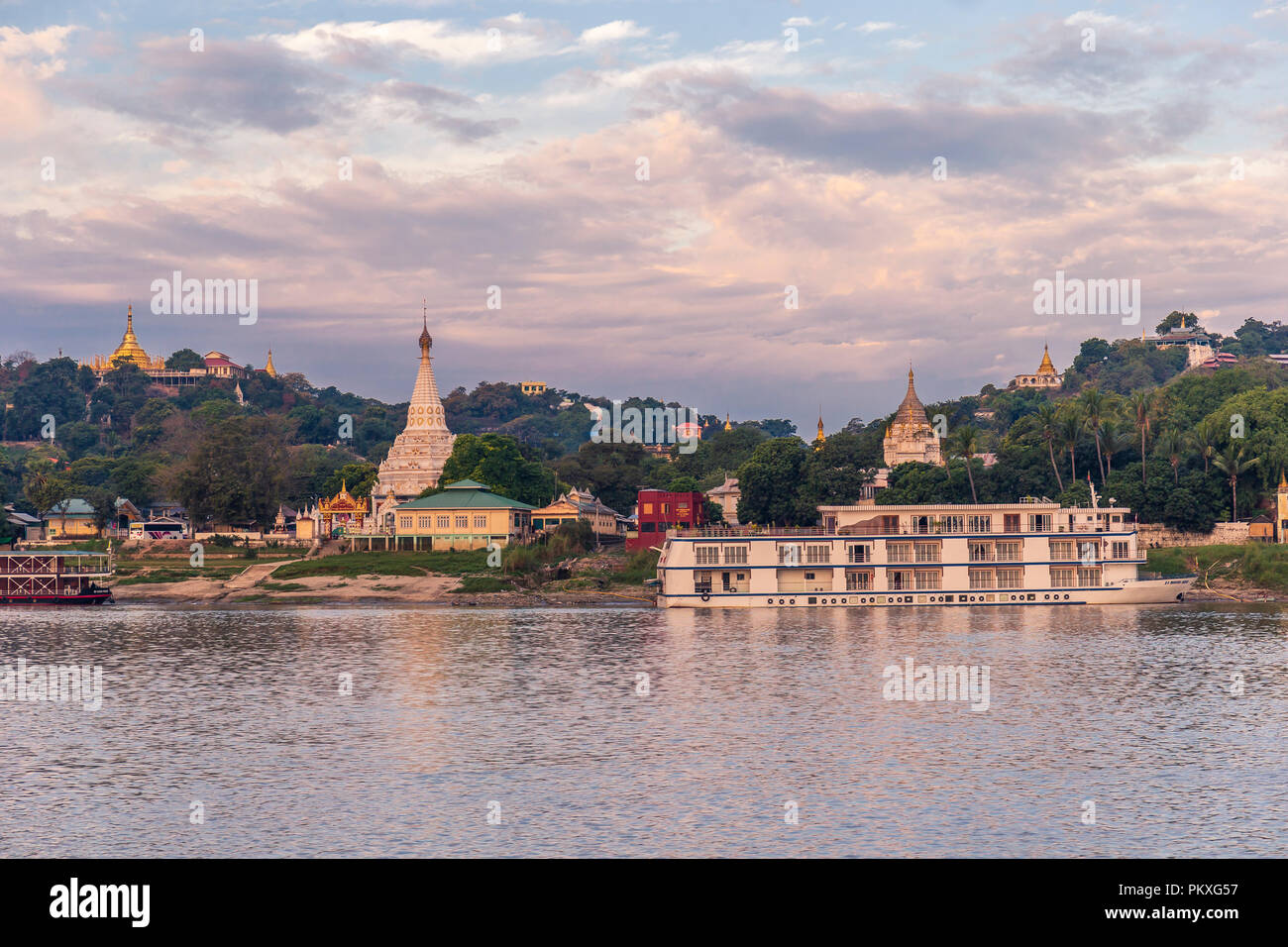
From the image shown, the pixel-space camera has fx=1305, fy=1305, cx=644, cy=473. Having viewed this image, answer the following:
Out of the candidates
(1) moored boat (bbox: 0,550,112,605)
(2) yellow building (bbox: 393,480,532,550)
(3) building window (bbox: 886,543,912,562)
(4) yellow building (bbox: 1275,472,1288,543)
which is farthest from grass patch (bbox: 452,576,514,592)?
(4) yellow building (bbox: 1275,472,1288,543)

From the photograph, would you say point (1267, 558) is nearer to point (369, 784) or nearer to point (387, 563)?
point (387, 563)

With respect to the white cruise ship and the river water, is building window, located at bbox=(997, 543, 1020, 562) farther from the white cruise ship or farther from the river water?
the river water

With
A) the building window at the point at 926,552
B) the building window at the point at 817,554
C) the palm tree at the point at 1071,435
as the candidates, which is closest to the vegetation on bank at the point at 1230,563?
the palm tree at the point at 1071,435

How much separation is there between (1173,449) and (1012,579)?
103ft

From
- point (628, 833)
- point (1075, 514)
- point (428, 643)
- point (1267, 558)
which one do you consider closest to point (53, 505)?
point (428, 643)

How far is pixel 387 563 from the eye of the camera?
11800 centimetres

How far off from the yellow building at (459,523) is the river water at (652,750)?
5344 centimetres

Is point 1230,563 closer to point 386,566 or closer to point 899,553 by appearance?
point 899,553

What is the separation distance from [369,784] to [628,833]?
8.96m

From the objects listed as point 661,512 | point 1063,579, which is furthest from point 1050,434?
point 661,512

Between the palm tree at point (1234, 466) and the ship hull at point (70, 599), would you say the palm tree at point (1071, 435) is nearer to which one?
the palm tree at point (1234, 466)

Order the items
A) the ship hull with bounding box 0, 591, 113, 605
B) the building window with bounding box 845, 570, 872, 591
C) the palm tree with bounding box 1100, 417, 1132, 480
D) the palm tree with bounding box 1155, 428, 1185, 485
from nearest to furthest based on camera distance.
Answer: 1. the building window with bounding box 845, 570, 872, 591
2. the ship hull with bounding box 0, 591, 113, 605
3. the palm tree with bounding box 1155, 428, 1185, 485
4. the palm tree with bounding box 1100, 417, 1132, 480

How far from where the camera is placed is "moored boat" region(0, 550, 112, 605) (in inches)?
4360

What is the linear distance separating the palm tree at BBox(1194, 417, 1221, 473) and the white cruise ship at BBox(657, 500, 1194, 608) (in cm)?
2489
